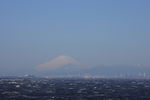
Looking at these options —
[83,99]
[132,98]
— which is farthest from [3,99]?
[132,98]

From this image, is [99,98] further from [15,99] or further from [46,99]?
[15,99]

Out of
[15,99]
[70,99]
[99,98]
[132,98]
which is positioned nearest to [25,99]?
[15,99]

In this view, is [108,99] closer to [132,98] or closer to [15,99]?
[132,98]

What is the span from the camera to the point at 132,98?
247 ft

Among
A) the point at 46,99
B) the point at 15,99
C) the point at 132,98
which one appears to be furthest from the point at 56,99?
the point at 132,98

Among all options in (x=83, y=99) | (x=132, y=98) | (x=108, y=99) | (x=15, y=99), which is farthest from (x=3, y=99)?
(x=132, y=98)

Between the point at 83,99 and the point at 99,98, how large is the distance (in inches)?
192

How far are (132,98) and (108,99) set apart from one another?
5067 mm

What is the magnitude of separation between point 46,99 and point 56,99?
173 cm

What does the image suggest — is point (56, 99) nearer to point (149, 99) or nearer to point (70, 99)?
point (70, 99)

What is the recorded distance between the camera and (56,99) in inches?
2805

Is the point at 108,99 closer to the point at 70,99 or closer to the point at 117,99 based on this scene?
the point at 117,99

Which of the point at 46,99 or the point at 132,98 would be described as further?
the point at 132,98

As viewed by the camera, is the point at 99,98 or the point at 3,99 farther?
the point at 99,98
